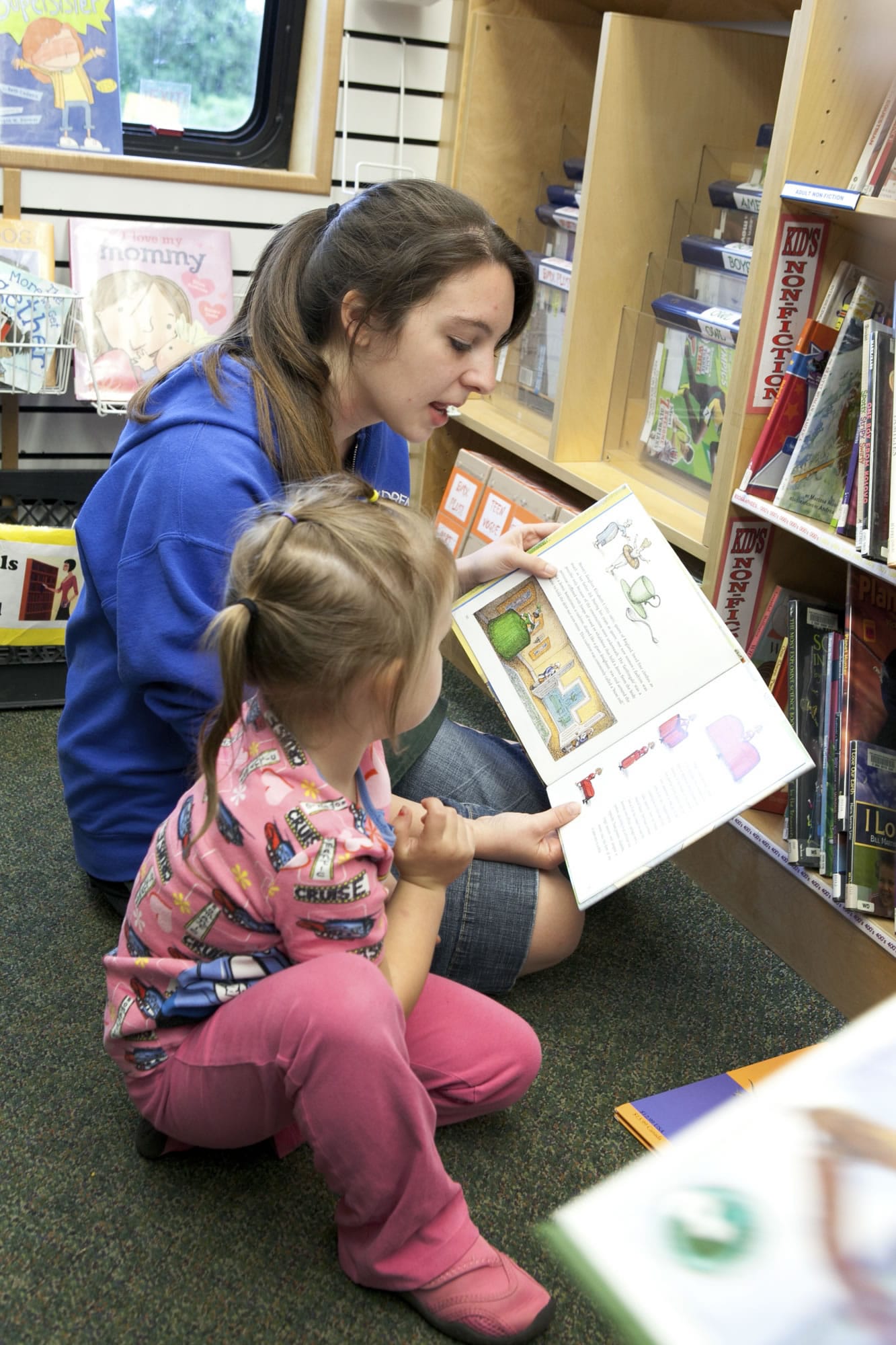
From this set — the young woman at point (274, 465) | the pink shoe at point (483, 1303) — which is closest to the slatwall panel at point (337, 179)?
the young woman at point (274, 465)

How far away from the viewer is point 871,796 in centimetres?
145

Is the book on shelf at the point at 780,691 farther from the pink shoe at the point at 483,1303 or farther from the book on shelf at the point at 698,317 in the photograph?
the pink shoe at the point at 483,1303

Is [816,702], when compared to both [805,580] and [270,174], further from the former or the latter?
[270,174]

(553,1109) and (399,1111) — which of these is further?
(553,1109)

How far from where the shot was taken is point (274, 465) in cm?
124

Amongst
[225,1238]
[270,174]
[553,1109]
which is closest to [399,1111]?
[225,1238]

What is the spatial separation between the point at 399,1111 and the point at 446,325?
0.83 meters

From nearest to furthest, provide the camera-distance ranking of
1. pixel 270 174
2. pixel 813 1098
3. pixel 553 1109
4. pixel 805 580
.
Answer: pixel 813 1098 < pixel 553 1109 < pixel 805 580 < pixel 270 174

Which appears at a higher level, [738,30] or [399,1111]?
[738,30]

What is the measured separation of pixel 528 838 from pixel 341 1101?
53 centimetres

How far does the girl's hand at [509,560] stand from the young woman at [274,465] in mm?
226

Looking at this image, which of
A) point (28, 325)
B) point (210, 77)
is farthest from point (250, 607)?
point (210, 77)

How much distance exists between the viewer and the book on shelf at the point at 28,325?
2076 mm

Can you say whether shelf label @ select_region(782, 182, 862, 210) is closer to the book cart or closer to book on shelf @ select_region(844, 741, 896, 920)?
the book cart
